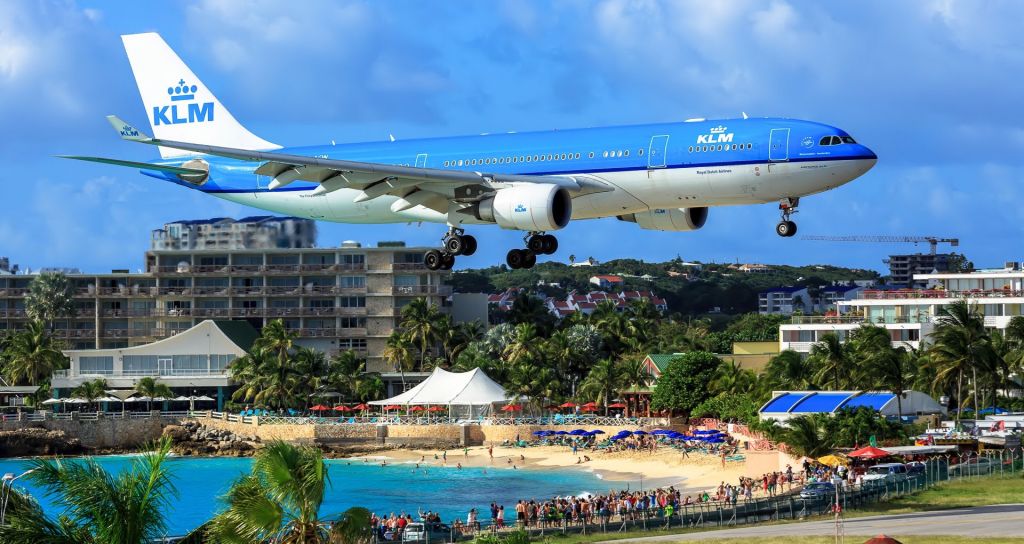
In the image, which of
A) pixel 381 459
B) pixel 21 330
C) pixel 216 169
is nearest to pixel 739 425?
pixel 381 459

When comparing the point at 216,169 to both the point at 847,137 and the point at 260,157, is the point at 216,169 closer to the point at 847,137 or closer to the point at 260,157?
the point at 260,157

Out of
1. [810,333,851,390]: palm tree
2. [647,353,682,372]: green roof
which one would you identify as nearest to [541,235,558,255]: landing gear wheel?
[810,333,851,390]: palm tree

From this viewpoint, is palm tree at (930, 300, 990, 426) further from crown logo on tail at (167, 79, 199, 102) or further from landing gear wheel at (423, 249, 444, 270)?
crown logo on tail at (167, 79, 199, 102)

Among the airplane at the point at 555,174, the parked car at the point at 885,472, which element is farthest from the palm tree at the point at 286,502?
the parked car at the point at 885,472

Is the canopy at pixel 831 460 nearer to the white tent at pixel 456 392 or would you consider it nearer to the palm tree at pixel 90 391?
the white tent at pixel 456 392

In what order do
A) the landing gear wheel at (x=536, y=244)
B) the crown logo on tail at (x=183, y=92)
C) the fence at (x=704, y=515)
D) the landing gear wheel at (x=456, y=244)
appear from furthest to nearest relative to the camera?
the crown logo on tail at (x=183, y=92) → the landing gear wheel at (x=456, y=244) → the landing gear wheel at (x=536, y=244) → the fence at (x=704, y=515)
